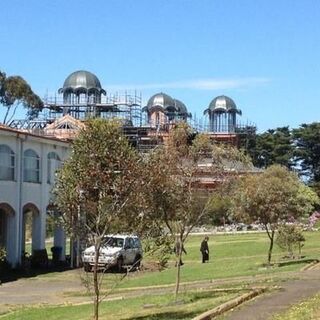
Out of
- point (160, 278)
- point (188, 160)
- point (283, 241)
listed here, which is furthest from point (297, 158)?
point (188, 160)

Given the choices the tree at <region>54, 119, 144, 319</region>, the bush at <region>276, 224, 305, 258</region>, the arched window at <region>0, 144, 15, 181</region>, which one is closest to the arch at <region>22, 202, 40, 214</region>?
the arched window at <region>0, 144, 15, 181</region>

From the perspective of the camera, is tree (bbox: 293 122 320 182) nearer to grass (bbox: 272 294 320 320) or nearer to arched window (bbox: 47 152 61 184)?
arched window (bbox: 47 152 61 184)

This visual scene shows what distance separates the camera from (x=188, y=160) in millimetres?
20391

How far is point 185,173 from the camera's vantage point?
65.9 feet

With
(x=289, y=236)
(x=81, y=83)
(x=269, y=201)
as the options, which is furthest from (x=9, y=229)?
(x=81, y=83)

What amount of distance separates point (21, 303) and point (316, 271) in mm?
10136

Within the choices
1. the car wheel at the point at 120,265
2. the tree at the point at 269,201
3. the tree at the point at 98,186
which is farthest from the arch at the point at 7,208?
the tree at the point at 98,186

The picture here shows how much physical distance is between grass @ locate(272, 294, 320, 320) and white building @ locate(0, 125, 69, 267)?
21.4 meters

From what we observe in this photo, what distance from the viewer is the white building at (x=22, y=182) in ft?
120

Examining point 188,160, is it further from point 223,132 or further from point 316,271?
point 223,132

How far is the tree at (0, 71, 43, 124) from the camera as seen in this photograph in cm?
7900

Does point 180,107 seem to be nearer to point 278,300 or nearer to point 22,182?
point 22,182

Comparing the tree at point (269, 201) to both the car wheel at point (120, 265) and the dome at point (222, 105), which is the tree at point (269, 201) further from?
the dome at point (222, 105)

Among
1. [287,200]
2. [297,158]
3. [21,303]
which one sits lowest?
[21,303]
